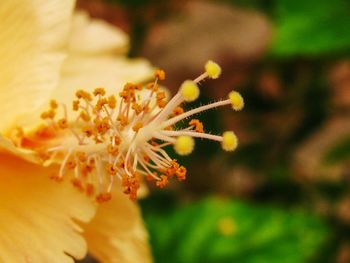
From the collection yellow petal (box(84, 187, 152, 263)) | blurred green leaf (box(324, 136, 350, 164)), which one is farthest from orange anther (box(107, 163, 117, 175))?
blurred green leaf (box(324, 136, 350, 164))

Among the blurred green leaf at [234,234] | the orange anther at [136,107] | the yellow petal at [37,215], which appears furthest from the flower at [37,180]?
the blurred green leaf at [234,234]

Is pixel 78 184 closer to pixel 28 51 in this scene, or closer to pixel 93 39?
pixel 28 51

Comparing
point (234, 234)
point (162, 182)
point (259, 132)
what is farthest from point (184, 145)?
A: point (259, 132)

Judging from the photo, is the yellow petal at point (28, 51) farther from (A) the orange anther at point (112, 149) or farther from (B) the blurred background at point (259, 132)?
(B) the blurred background at point (259, 132)

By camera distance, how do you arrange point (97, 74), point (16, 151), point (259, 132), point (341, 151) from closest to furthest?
1. point (16, 151)
2. point (97, 74)
3. point (341, 151)
4. point (259, 132)

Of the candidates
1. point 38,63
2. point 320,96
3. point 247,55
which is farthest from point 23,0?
point 247,55

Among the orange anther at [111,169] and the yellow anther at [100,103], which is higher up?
the yellow anther at [100,103]
